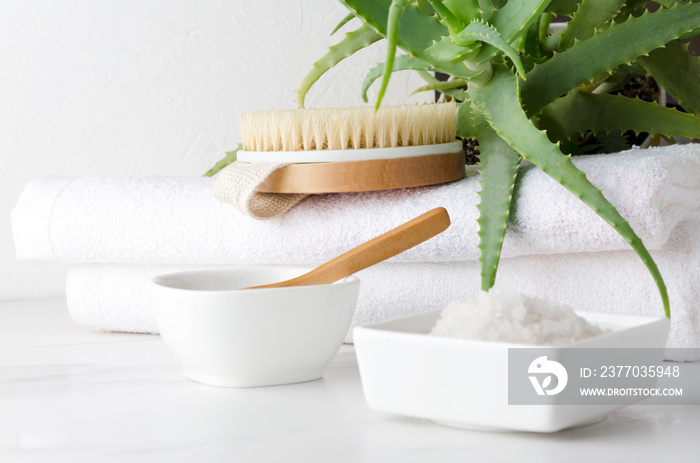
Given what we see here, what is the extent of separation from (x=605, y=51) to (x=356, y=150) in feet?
0.59

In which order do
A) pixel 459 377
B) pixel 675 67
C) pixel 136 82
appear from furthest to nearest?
1. pixel 136 82
2. pixel 675 67
3. pixel 459 377

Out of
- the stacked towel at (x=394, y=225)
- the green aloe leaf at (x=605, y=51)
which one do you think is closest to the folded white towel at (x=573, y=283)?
the stacked towel at (x=394, y=225)

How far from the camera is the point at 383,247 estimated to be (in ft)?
1.61

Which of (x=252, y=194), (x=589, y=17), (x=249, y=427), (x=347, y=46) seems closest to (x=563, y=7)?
(x=589, y=17)

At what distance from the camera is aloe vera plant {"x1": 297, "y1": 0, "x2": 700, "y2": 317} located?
1.53 feet

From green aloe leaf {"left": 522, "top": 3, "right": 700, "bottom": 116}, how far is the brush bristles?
0.06 m

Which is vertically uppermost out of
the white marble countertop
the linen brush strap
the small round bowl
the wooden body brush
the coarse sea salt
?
the wooden body brush

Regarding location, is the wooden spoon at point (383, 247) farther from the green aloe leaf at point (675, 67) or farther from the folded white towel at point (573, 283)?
the green aloe leaf at point (675, 67)

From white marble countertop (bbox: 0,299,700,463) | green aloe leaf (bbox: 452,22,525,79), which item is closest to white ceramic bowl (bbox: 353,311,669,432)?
white marble countertop (bbox: 0,299,700,463)

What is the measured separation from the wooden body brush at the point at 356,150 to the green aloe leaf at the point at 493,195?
0.13ft

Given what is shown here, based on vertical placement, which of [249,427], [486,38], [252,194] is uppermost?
[486,38]

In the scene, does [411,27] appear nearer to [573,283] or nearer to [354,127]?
[354,127]

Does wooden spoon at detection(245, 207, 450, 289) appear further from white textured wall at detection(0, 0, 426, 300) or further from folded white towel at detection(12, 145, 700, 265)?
white textured wall at detection(0, 0, 426, 300)

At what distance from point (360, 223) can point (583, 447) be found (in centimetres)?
24
